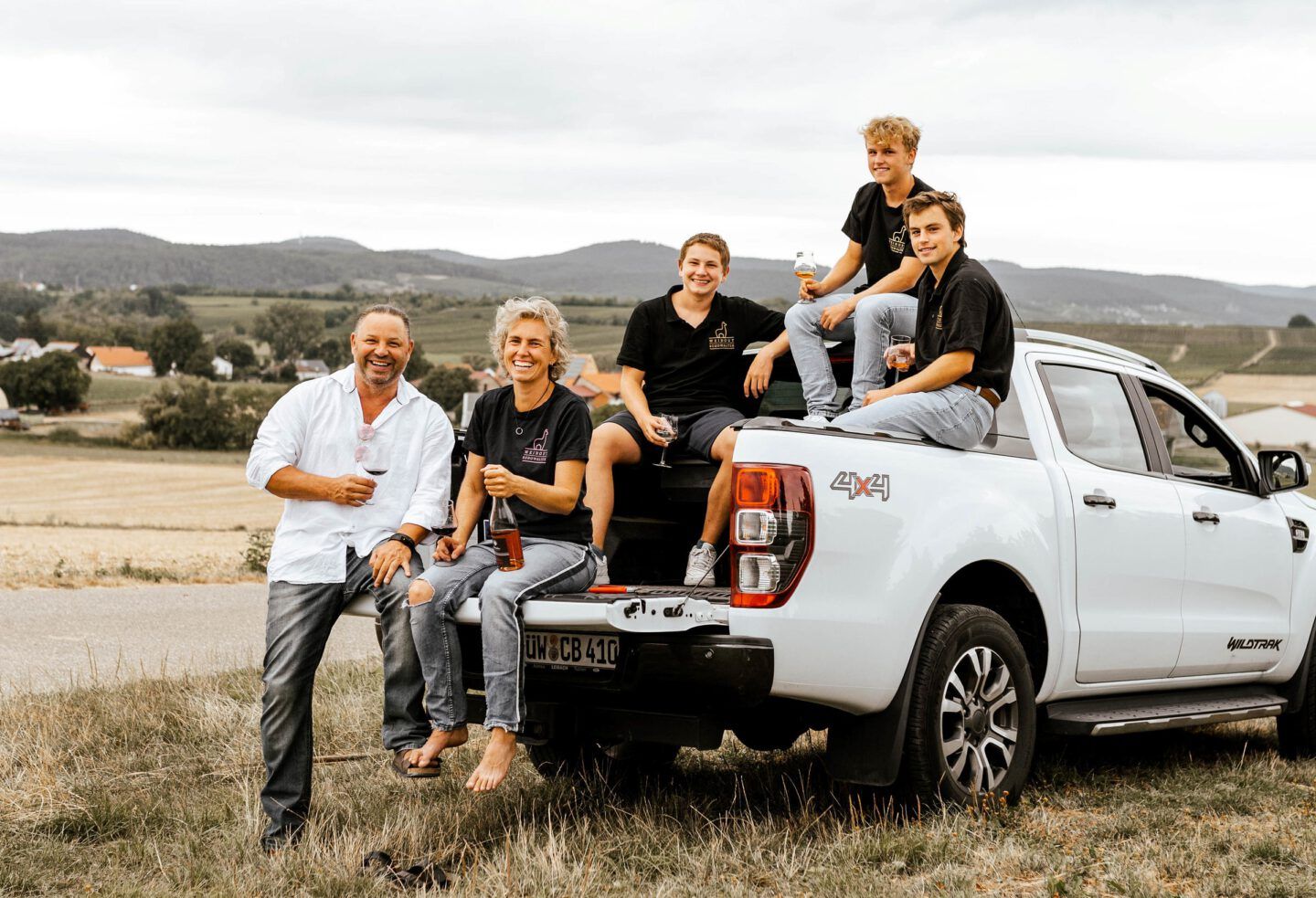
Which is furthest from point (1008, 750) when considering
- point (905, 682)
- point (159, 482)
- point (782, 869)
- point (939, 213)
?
point (159, 482)

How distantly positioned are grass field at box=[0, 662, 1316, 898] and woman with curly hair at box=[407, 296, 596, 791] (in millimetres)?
441

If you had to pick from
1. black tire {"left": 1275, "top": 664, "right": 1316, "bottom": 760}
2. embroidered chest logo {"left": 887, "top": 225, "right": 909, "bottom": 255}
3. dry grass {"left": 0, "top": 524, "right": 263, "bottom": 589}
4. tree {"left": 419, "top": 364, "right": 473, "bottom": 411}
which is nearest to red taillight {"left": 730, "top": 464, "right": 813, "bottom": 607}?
embroidered chest logo {"left": 887, "top": 225, "right": 909, "bottom": 255}

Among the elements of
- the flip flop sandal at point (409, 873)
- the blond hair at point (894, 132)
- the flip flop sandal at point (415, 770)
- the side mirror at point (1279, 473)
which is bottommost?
the flip flop sandal at point (409, 873)

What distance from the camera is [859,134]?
Result: 667cm

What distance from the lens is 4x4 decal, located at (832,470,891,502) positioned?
184 inches

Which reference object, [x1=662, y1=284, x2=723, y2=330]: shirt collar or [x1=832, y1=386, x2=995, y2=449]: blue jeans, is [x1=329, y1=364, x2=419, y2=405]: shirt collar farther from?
[x1=832, y1=386, x2=995, y2=449]: blue jeans

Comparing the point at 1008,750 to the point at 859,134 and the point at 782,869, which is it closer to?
the point at 782,869

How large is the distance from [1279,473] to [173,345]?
360ft

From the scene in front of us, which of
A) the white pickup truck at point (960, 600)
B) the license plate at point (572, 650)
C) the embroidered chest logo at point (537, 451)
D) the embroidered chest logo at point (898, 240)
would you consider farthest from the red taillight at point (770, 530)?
the embroidered chest logo at point (898, 240)

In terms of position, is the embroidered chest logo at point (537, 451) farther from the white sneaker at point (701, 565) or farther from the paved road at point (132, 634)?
the paved road at point (132, 634)

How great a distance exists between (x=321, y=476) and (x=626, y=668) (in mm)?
1337

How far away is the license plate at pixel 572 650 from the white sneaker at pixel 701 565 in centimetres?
65

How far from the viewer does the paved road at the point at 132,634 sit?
30.1 feet

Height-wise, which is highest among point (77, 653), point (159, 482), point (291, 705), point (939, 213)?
point (939, 213)
